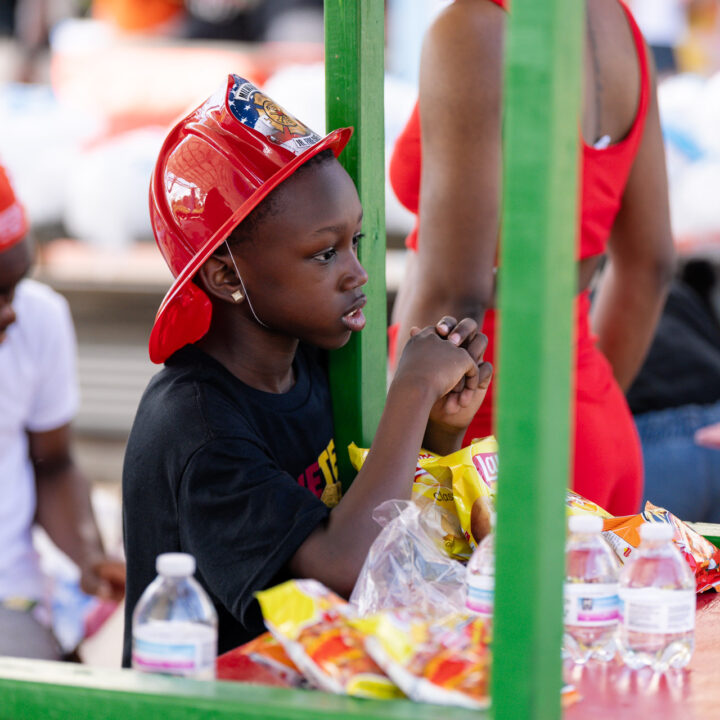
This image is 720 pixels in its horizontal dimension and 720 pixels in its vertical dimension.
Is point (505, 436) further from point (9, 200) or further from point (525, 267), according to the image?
point (9, 200)

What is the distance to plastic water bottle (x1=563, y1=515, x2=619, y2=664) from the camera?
1.40 m

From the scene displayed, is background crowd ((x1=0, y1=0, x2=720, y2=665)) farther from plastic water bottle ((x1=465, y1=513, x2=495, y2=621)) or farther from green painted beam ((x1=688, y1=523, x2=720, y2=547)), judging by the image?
plastic water bottle ((x1=465, y1=513, x2=495, y2=621))

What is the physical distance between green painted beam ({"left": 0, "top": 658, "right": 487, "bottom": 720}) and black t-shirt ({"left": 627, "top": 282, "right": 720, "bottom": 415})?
93.5 inches

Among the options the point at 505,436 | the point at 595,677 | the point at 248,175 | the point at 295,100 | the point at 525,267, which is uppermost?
the point at 295,100

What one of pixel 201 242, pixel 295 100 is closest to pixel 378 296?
pixel 201 242

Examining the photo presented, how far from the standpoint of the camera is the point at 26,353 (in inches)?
126

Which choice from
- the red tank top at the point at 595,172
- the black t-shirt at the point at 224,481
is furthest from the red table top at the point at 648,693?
the red tank top at the point at 595,172

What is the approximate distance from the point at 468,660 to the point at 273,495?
427mm

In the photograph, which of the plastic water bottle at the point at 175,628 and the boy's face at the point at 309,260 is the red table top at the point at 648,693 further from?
the boy's face at the point at 309,260

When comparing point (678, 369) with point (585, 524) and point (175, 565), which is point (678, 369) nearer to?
point (585, 524)

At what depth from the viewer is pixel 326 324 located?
71.4 inches

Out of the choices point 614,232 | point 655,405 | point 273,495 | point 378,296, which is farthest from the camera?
point 655,405

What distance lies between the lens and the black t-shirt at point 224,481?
1578 mm

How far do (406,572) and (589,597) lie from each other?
0.23m
